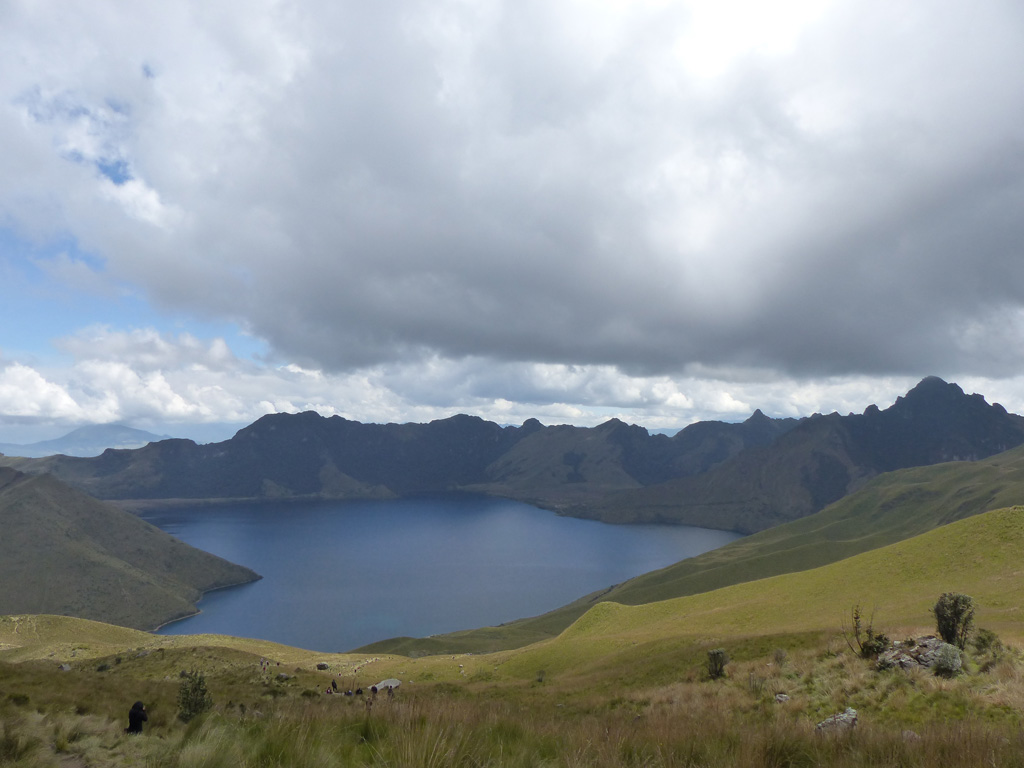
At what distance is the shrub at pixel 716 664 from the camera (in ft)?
66.3

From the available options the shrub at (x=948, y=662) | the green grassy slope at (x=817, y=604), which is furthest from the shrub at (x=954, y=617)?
the green grassy slope at (x=817, y=604)

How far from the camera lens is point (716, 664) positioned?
20719 millimetres

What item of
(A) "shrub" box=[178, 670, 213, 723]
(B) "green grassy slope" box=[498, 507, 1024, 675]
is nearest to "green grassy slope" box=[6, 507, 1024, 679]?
(B) "green grassy slope" box=[498, 507, 1024, 675]

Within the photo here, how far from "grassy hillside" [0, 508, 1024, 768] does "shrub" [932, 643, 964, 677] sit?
41cm

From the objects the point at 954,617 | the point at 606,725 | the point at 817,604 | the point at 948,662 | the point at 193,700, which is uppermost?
the point at 606,725

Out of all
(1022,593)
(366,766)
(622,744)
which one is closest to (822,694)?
(622,744)

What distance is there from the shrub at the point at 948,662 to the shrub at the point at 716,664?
7.22 meters

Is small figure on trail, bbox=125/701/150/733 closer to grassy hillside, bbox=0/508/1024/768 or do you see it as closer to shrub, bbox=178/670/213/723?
grassy hillside, bbox=0/508/1024/768

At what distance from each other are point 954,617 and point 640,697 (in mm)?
10835

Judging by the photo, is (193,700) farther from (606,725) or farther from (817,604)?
(817,604)

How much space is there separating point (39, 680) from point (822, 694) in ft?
82.1

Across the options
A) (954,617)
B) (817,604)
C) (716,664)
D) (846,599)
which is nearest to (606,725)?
(716,664)

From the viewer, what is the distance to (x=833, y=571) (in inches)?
1918

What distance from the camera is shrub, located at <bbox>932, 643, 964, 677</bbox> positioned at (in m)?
14.6
